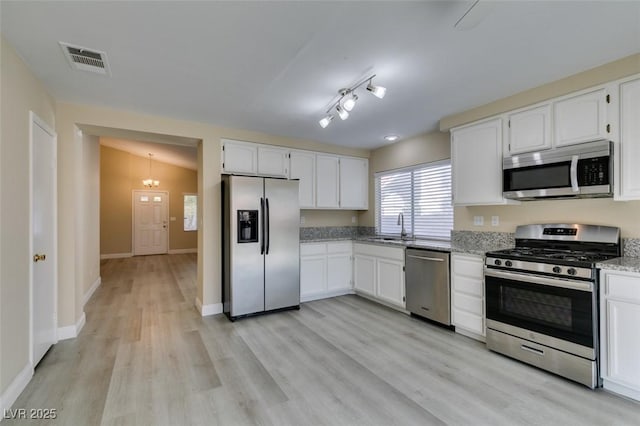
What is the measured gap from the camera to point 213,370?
2504 millimetres

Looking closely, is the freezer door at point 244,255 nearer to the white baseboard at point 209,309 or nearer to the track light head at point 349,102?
the white baseboard at point 209,309

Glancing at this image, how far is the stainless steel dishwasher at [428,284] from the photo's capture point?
132 inches

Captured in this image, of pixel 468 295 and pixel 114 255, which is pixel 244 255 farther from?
pixel 114 255

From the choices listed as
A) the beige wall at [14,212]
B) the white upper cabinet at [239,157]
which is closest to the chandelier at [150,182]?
the white upper cabinet at [239,157]

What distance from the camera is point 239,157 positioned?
4121 mm

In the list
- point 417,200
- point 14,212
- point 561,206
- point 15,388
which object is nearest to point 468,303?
point 561,206

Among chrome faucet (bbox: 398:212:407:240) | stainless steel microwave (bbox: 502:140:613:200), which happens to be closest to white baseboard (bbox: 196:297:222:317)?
chrome faucet (bbox: 398:212:407:240)

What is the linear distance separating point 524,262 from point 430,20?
2.08 metres

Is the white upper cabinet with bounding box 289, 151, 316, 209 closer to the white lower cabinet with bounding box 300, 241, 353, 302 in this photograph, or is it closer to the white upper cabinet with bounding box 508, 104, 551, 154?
the white lower cabinet with bounding box 300, 241, 353, 302

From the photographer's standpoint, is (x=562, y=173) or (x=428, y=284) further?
(x=428, y=284)

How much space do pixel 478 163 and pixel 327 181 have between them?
7.59ft

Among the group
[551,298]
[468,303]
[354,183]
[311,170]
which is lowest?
[468,303]

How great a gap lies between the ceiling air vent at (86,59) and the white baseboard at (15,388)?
7.87 ft

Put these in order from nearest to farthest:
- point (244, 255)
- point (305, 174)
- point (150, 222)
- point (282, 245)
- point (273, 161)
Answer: point (244, 255)
point (282, 245)
point (273, 161)
point (305, 174)
point (150, 222)
